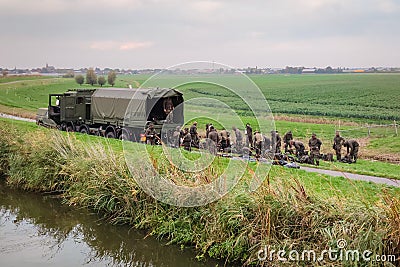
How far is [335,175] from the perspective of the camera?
61.1ft

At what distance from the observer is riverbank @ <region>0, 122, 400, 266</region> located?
10852 millimetres

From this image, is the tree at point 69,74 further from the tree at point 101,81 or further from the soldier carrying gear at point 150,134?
the soldier carrying gear at point 150,134

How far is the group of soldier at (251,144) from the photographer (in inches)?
765

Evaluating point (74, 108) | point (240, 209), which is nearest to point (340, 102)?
point (74, 108)

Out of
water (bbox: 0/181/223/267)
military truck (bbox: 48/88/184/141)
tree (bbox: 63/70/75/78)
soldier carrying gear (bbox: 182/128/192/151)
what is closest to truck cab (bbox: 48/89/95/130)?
military truck (bbox: 48/88/184/141)

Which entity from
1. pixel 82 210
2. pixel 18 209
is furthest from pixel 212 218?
pixel 18 209

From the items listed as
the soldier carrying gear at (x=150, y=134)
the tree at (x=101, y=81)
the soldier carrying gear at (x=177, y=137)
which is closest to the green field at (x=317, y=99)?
the tree at (x=101, y=81)

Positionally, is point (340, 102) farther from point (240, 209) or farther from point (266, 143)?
point (240, 209)

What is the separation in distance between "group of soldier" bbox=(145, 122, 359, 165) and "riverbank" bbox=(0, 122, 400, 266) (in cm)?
256

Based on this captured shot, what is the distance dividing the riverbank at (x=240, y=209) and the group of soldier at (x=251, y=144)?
2.56 m

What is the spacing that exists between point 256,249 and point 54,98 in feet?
89.5

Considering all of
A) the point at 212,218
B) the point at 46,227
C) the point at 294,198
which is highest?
the point at 294,198

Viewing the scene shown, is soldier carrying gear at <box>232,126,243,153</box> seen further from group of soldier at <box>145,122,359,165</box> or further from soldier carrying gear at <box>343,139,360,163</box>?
soldier carrying gear at <box>343,139,360,163</box>

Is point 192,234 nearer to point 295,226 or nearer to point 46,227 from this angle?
point 295,226
